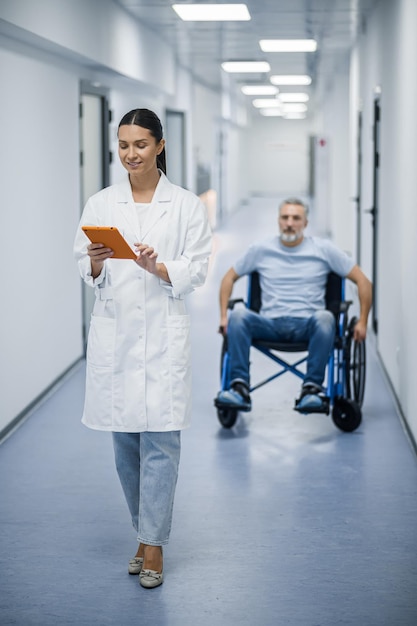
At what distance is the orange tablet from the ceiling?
4494 mm

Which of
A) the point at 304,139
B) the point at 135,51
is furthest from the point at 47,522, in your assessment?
the point at 304,139

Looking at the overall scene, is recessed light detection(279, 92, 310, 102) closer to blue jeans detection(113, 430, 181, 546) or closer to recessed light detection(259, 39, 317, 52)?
recessed light detection(259, 39, 317, 52)

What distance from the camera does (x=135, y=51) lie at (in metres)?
8.75

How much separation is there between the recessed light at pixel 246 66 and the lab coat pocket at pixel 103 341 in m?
9.26

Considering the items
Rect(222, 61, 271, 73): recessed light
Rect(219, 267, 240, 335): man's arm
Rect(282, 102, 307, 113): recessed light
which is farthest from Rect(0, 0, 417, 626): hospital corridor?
Rect(282, 102, 307, 113): recessed light

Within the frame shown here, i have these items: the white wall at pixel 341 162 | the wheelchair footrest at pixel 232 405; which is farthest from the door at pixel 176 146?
the wheelchair footrest at pixel 232 405

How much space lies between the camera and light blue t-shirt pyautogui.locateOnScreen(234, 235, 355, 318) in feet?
18.0

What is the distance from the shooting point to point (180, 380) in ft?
10.9

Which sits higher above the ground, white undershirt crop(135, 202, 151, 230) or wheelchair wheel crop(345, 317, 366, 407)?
white undershirt crop(135, 202, 151, 230)

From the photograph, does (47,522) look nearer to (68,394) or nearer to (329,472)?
(329,472)

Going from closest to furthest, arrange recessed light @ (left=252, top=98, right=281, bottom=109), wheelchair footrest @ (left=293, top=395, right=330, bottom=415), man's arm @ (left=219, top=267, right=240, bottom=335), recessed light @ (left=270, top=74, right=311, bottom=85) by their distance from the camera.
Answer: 1. wheelchair footrest @ (left=293, top=395, right=330, bottom=415)
2. man's arm @ (left=219, top=267, right=240, bottom=335)
3. recessed light @ (left=270, top=74, right=311, bottom=85)
4. recessed light @ (left=252, top=98, right=281, bottom=109)

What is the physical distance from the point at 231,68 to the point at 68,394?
7.39 metres

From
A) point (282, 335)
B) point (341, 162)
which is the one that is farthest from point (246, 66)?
point (282, 335)

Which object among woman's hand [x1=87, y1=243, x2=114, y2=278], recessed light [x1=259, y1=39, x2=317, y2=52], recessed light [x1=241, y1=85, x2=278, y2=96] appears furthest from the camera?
recessed light [x1=241, y1=85, x2=278, y2=96]
